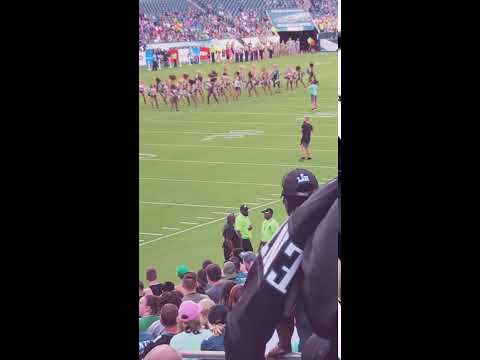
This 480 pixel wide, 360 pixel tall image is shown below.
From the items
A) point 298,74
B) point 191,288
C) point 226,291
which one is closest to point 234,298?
point 226,291

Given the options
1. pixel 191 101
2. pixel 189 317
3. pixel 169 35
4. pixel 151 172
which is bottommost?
pixel 189 317

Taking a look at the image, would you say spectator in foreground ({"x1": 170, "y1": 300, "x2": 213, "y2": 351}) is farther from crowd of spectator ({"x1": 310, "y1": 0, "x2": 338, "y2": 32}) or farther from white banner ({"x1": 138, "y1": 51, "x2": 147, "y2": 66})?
crowd of spectator ({"x1": 310, "y1": 0, "x2": 338, "y2": 32})

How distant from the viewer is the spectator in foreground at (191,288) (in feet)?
21.3

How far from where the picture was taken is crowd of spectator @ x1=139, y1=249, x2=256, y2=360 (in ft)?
21.2

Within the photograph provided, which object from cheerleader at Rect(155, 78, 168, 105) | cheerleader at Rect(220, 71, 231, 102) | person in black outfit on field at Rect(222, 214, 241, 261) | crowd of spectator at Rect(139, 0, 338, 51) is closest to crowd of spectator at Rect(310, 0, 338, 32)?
crowd of spectator at Rect(139, 0, 338, 51)

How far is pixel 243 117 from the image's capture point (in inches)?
263

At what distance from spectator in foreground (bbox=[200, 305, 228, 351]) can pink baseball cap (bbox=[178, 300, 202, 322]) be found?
0.08 meters

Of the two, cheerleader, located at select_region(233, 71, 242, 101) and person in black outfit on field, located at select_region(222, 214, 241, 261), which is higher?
cheerleader, located at select_region(233, 71, 242, 101)

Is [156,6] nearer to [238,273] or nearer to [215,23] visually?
[215,23]

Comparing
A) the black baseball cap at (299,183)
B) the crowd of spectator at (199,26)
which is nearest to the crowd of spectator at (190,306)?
the black baseball cap at (299,183)
